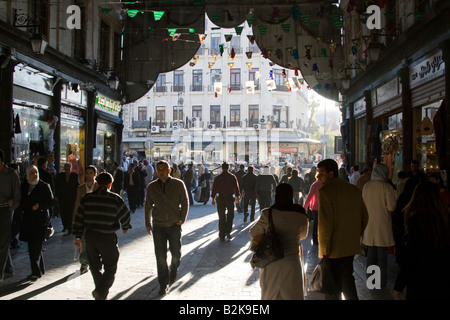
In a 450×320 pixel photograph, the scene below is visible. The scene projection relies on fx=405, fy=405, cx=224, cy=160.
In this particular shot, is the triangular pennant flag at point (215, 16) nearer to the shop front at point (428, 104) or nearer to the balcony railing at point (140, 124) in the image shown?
the shop front at point (428, 104)

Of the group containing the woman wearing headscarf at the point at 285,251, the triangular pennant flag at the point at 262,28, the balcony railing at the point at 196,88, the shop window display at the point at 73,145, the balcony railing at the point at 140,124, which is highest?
the balcony railing at the point at 196,88

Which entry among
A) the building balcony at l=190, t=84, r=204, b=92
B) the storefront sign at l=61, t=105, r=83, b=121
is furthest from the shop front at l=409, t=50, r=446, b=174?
the building balcony at l=190, t=84, r=204, b=92

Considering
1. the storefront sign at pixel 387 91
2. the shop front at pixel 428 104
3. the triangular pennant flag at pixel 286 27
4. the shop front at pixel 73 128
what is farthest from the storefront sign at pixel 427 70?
the shop front at pixel 73 128

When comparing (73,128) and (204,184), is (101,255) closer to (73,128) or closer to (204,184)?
(73,128)

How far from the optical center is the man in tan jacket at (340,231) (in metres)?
4.69

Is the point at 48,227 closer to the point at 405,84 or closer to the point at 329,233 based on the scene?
the point at 329,233

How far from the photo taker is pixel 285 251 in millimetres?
4152

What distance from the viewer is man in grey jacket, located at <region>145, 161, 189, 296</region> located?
6164 millimetres

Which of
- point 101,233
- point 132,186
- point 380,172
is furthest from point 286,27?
point 101,233

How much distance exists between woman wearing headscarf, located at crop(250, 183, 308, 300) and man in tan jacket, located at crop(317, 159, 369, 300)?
525 mm

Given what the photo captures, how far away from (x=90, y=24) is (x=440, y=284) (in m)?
15.8

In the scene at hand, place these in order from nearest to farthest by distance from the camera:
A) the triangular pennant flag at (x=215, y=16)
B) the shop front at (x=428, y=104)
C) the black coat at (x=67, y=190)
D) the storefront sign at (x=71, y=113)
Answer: the shop front at (x=428, y=104) → the black coat at (x=67, y=190) → the storefront sign at (x=71, y=113) → the triangular pennant flag at (x=215, y=16)

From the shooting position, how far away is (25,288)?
20.0ft

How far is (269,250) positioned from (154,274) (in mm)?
3524
